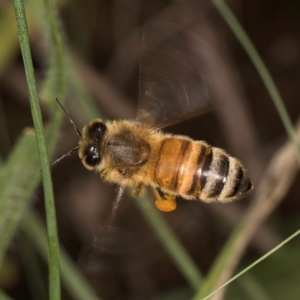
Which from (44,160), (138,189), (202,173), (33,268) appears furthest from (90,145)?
(33,268)

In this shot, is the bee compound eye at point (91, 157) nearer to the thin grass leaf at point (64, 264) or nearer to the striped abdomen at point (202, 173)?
the striped abdomen at point (202, 173)

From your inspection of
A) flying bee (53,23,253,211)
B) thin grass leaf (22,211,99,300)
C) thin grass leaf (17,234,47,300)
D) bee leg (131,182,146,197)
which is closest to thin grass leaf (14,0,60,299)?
flying bee (53,23,253,211)

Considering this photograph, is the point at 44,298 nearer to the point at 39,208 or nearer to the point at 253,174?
the point at 39,208

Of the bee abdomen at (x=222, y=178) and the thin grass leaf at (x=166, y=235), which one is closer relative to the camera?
the bee abdomen at (x=222, y=178)

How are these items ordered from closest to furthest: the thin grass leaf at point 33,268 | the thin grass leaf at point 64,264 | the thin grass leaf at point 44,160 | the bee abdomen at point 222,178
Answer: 1. the thin grass leaf at point 44,160
2. the bee abdomen at point 222,178
3. the thin grass leaf at point 64,264
4. the thin grass leaf at point 33,268

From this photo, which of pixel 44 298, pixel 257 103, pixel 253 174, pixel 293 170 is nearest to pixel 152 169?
pixel 293 170

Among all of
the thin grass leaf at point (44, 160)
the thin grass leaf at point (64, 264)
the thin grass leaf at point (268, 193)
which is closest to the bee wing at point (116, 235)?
the thin grass leaf at point (64, 264)

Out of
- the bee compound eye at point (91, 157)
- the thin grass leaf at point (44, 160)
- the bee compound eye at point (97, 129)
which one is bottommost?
the thin grass leaf at point (44, 160)

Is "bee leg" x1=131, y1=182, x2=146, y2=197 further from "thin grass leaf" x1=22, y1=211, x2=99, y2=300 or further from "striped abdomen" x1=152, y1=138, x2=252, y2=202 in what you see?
"thin grass leaf" x1=22, y1=211, x2=99, y2=300

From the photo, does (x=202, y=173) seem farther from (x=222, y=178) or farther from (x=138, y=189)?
(x=138, y=189)
